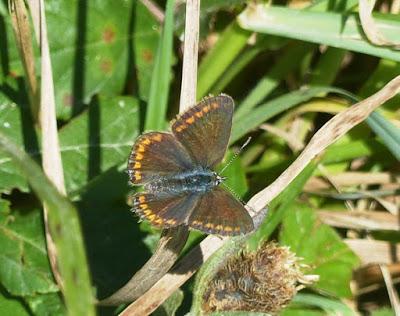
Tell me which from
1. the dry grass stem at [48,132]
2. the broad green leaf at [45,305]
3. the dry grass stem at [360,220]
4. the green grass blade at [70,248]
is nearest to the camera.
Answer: the green grass blade at [70,248]

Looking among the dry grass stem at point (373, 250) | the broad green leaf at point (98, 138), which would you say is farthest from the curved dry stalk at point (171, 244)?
the dry grass stem at point (373, 250)

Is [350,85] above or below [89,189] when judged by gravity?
above

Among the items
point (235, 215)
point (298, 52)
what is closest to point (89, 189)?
point (235, 215)

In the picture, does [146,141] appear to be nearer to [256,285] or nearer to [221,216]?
[221,216]

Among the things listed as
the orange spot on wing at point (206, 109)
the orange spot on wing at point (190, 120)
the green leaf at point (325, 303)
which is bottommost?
the green leaf at point (325, 303)

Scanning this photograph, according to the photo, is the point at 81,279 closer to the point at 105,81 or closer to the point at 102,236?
the point at 102,236

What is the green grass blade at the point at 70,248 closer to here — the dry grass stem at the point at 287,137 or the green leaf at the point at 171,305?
the green leaf at the point at 171,305

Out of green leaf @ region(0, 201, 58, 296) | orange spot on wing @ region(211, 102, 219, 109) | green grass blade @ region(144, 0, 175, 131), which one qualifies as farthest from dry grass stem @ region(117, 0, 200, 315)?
green leaf @ region(0, 201, 58, 296)
